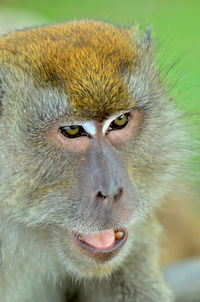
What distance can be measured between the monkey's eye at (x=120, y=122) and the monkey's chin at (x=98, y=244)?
61cm

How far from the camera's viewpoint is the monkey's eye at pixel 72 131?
306 cm

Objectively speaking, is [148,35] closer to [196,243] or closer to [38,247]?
[38,247]

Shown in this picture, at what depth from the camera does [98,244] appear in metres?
3.15

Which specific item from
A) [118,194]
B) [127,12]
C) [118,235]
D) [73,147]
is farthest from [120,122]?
[127,12]

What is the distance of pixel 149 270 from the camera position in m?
3.85

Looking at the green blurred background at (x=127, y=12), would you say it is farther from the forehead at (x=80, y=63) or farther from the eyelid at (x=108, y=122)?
the eyelid at (x=108, y=122)

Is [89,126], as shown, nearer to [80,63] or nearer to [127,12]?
[80,63]

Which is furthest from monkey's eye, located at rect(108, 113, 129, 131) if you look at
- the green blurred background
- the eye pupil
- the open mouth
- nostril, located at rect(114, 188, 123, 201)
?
the green blurred background

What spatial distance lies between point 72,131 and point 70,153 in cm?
13

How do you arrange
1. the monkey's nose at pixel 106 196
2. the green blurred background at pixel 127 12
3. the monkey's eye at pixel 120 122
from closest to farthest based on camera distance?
the monkey's nose at pixel 106 196 → the monkey's eye at pixel 120 122 → the green blurred background at pixel 127 12

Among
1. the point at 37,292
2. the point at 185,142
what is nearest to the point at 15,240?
the point at 37,292

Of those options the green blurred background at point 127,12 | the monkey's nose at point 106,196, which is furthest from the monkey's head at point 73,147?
the green blurred background at point 127,12

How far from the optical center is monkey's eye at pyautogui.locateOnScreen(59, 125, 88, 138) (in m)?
3.06

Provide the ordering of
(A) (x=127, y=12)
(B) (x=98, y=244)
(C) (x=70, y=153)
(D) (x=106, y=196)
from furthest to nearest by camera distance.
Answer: (A) (x=127, y=12)
(B) (x=98, y=244)
(C) (x=70, y=153)
(D) (x=106, y=196)
